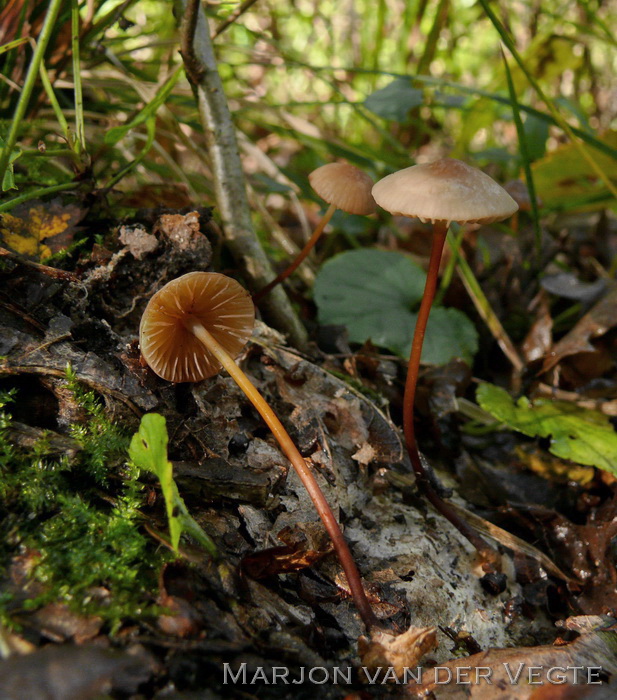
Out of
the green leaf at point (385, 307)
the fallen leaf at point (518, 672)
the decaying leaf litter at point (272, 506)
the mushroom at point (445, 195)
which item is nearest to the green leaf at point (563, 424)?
the decaying leaf litter at point (272, 506)

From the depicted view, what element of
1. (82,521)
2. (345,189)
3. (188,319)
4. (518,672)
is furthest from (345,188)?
(518,672)

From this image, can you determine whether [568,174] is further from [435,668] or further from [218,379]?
[435,668]

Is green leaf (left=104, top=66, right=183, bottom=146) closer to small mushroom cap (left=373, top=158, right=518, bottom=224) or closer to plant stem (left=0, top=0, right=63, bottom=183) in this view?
plant stem (left=0, top=0, right=63, bottom=183)

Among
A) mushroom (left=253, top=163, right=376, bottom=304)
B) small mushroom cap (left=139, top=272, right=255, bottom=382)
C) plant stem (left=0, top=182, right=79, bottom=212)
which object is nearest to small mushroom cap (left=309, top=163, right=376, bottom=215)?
mushroom (left=253, top=163, right=376, bottom=304)

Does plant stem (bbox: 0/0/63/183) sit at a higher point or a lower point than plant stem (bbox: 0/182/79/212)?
higher

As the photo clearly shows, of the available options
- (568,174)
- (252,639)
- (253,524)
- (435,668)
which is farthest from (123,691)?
(568,174)

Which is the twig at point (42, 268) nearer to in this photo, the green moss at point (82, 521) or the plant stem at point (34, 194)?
the plant stem at point (34, 194)
